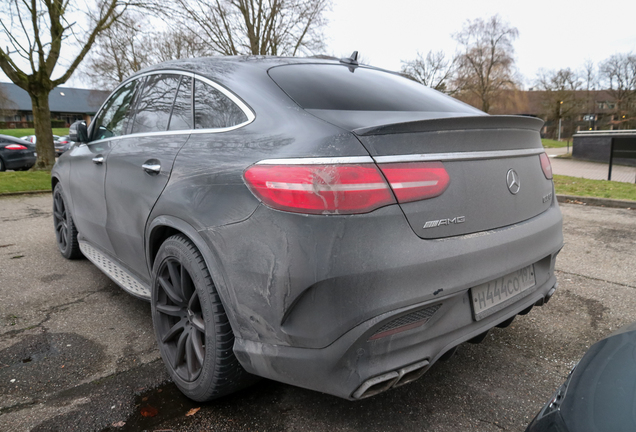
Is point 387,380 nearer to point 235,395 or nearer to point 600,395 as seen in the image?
point 600,395

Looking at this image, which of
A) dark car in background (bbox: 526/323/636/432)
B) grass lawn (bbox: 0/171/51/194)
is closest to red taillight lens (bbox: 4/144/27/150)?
grass lawn (bbox: 0/171/51/194)

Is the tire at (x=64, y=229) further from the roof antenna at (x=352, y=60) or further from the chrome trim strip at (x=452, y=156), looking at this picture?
the chrome trim strip at (x=452, y=156)

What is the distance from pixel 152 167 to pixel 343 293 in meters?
1.40

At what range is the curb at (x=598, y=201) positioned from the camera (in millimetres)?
7297

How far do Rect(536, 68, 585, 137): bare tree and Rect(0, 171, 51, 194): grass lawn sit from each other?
52.0 m

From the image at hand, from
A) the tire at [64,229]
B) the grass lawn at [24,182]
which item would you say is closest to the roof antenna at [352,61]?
the tire at [64,229]

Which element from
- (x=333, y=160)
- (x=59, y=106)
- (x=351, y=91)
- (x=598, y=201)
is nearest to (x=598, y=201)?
(x=598, y=201)

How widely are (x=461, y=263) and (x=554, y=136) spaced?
238 feet

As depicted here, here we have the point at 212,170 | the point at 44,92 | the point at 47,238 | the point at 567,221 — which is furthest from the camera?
the point at 44,92

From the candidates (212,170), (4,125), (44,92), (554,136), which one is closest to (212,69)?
(212,170)

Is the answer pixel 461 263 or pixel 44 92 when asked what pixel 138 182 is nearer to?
pixel 461 263

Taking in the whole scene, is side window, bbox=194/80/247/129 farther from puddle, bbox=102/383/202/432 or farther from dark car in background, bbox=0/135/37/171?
dark car in background, bbox=0/135/37/171

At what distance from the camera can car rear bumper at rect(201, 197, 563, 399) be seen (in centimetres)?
157

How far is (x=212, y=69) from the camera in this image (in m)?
2.42
